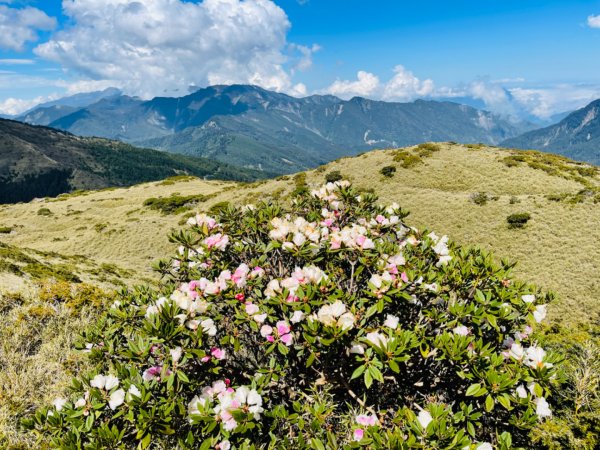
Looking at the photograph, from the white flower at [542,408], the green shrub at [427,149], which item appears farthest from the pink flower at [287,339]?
the green shrub at [427,149]

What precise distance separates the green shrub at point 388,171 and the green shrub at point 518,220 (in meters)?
17.4

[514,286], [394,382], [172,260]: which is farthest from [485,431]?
[172,260]

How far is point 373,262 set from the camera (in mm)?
5562

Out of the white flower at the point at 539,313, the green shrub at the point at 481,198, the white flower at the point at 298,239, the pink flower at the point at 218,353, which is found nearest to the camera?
the pink flower at the point at 218,353

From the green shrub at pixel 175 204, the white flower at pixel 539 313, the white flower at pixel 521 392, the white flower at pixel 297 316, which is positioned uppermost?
the white flower at pixel 297 316

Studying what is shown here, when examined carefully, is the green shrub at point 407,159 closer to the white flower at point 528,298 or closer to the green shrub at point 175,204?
Result: the green shrub at point 175,204

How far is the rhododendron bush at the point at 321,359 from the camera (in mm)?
3834

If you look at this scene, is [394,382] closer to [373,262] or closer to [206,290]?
[373,262]

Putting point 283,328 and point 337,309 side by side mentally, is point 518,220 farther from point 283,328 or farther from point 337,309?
point 283,328

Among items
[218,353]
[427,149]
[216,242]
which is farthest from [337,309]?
[427,149]

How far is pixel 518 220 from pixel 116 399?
30.5 meters

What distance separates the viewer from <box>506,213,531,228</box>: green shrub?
26.7 m

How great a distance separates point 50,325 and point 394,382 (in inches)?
380

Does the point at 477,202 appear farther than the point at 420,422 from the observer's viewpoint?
Yes
